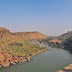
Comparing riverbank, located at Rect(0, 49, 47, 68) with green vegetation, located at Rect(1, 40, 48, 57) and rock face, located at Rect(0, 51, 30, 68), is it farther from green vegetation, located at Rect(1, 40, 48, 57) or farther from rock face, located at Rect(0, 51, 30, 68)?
green vegetation, located at Rect(1, 40, 48, 57)

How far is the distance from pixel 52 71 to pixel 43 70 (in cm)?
347

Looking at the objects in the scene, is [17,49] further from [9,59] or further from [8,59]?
[8,59]

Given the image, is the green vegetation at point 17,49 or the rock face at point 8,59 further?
the green vegetation at point 17,49

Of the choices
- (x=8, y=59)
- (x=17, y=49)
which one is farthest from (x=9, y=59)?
Answer: (x=17, y=49)

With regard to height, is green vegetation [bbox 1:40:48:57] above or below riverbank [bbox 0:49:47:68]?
above

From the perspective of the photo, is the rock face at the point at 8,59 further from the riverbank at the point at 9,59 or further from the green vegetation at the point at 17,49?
the green vegetation at the point at 17,49

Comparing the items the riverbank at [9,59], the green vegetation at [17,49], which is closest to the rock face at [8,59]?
the riverbank at [9,59]

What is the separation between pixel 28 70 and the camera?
129ft

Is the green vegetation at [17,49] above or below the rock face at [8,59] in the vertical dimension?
above

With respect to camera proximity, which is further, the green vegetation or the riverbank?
the green vegetation

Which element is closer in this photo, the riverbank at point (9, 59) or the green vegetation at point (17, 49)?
the riverbank at point (9, 59)

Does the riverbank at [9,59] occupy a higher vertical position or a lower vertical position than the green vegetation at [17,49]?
lower

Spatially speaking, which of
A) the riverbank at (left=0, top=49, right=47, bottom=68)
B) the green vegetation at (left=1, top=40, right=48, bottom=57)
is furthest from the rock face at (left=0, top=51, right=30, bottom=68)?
Result: the green vegetation at (left=1, top=40, right=48, bottom=57)

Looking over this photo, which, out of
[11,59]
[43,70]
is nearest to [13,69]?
[11,59]
